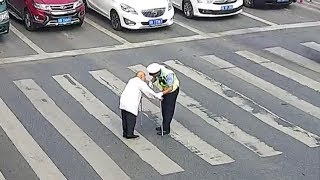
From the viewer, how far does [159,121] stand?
1264cm

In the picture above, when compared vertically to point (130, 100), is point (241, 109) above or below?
below

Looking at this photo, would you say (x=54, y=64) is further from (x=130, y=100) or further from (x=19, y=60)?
(x=130, y=100)

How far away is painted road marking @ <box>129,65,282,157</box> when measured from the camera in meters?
11.2

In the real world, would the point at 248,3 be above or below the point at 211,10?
below

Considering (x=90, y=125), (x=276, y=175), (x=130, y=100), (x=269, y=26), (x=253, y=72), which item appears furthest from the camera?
(x=269, y=26)

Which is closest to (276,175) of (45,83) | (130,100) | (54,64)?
(130,100)

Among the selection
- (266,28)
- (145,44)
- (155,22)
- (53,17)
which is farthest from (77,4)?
(266,28)

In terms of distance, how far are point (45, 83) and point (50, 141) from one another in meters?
3.57

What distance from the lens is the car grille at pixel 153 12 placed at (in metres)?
19.5

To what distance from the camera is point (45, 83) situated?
14977 mm

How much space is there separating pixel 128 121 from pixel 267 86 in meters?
4.47

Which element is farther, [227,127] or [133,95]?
[227,127]

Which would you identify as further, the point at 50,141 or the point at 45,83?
the point at 45,83

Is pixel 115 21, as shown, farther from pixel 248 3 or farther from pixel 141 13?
pixel 248 3
